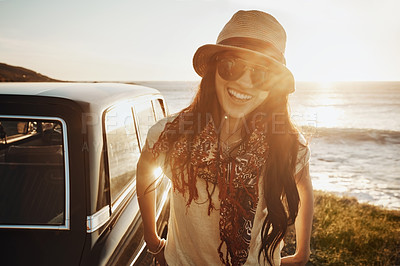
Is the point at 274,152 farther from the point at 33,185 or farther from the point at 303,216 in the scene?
the point at 33,185

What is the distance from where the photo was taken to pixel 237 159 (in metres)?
1.32

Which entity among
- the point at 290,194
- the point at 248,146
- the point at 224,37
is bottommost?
the point at 290,194

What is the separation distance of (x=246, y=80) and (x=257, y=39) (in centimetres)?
19

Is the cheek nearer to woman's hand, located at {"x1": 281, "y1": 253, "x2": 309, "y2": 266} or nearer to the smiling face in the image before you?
the smiling face

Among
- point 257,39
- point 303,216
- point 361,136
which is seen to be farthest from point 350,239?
point 361,136

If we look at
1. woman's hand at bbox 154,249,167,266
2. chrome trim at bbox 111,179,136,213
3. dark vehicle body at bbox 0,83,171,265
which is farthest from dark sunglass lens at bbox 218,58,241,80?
woman's hand at bbox 154,249,167,266

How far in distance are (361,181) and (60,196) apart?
1295 cm

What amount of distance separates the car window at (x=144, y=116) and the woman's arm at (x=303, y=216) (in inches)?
55.6

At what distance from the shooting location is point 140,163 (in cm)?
147

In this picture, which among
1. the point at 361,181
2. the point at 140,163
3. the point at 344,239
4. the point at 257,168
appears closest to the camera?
the point at 257,168

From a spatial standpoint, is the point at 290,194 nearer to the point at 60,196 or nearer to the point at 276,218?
the point at 276,218

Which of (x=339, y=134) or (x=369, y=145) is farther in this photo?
(x=339, y=134)

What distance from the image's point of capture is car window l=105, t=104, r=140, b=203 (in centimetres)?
165

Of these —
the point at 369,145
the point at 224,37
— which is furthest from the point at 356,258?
the point at 369,145
